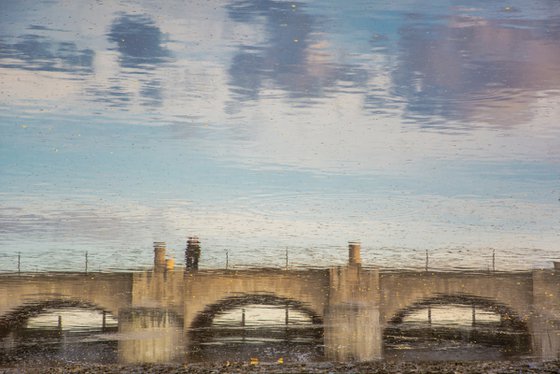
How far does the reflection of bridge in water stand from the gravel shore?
257 inches

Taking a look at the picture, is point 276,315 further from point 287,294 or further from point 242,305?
point 287,294

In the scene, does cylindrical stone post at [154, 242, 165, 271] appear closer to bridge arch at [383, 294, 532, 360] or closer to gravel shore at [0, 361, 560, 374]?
bridge arch at [383, 294, 532, 360]

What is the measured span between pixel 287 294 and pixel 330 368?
57.0ft

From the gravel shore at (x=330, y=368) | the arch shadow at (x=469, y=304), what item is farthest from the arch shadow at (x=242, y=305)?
the gravel shore at (x=330, y=368)

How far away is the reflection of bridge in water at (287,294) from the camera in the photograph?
2164 cm

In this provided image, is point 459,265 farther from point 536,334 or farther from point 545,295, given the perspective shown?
point 536,334

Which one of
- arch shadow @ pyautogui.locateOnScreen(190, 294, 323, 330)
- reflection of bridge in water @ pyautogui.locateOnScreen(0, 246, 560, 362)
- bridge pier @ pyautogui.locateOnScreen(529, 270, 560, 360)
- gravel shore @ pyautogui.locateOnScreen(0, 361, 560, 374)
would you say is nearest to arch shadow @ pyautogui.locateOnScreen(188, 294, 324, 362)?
arch shadow @ pyautogui.locateOnScreen(190, 294, 323, 330)

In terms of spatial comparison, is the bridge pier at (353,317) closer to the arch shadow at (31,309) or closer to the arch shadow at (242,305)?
the arch shadow at (242,305)

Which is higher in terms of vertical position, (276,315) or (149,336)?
(276,315)

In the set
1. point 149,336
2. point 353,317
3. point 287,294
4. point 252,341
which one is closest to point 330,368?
point 252,341

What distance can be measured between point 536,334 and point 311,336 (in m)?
5.25

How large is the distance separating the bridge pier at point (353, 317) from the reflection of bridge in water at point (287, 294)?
0.16 feet

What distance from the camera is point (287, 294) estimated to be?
28.8 m

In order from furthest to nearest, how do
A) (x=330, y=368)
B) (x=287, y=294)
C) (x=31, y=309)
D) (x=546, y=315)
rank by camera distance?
(x=287, y=294)
(x=31, y=309)
(x=546, y=315)
(x=330, y=368)
